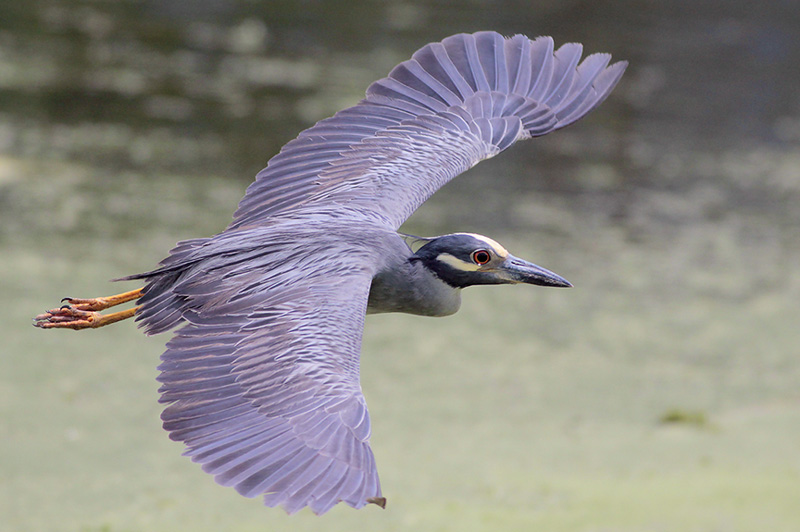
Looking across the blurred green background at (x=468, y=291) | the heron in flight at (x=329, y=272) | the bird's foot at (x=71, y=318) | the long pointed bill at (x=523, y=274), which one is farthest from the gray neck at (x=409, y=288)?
the blurred green background at (x=468, y=291)

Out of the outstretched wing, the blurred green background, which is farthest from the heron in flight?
the blurred green background

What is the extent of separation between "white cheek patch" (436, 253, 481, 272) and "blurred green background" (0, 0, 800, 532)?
2.02 meters

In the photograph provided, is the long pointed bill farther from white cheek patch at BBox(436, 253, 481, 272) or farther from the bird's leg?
the bird's leg

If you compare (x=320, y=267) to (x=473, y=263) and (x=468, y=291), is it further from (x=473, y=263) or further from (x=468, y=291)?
(x=468, y=291)

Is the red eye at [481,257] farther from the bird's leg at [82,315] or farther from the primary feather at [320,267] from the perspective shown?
the bird's leg at [82,315]

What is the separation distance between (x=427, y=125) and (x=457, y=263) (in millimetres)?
1081

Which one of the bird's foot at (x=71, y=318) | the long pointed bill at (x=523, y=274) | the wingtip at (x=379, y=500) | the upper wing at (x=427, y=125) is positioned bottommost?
the wingtip at (x=379, y=500)

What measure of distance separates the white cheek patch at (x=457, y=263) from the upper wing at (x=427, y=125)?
1.22 feet

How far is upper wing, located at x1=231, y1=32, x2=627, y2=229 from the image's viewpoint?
502 centimetres

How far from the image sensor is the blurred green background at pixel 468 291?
20.9 ft

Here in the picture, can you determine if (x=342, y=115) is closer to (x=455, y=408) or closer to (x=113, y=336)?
(x=455, y=408)

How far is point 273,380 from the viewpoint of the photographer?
12.1ft

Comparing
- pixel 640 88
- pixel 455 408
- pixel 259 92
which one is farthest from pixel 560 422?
pixel 640 88

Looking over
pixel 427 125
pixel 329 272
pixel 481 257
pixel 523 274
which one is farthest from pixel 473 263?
pixel 427 125
